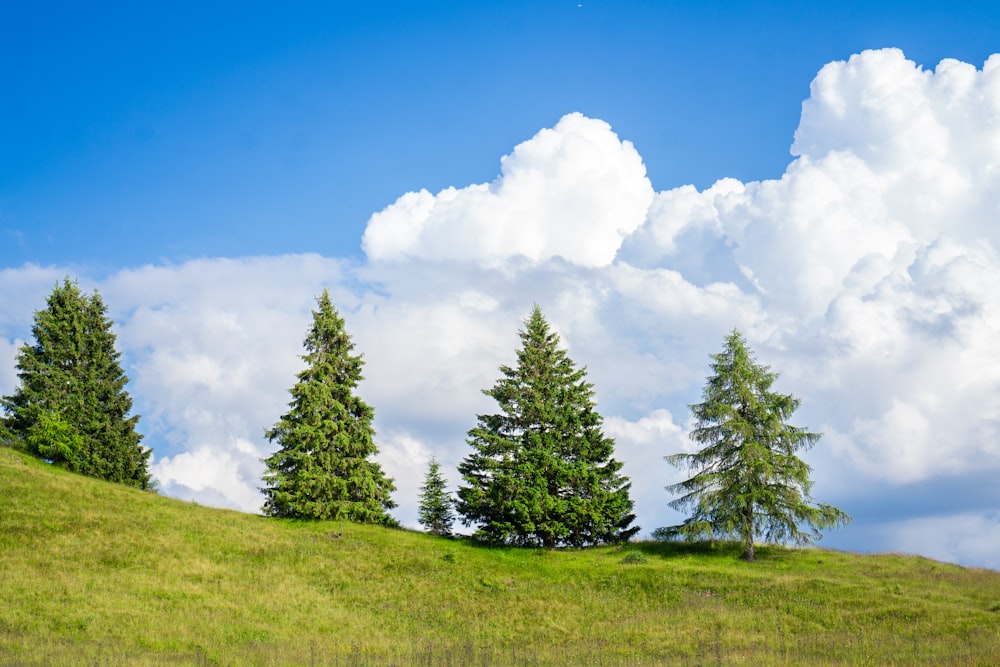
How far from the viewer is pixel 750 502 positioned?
146ft

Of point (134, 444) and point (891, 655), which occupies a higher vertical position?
point (134, 444)

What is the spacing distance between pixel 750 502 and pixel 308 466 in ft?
92.7

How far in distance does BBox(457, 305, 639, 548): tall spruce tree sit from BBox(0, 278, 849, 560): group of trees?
0.30 feet

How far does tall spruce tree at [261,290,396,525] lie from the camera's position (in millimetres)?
50438

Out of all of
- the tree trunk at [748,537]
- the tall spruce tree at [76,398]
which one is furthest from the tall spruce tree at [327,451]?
the tree trunk at [748,537]

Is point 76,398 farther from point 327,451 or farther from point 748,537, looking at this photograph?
point 748,537

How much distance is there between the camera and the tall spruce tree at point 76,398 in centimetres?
5566

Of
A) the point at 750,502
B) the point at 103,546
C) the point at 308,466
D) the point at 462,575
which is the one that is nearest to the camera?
the point at 103,546

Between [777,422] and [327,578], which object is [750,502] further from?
[327,578]

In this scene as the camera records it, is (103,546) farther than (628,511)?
No

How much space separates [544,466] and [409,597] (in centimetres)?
1418

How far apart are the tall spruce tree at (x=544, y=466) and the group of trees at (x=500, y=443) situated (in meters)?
0.09

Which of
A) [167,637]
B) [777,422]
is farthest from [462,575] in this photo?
[777,422]

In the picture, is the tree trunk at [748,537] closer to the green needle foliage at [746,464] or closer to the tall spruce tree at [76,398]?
the green needle foliage at [746,464]
